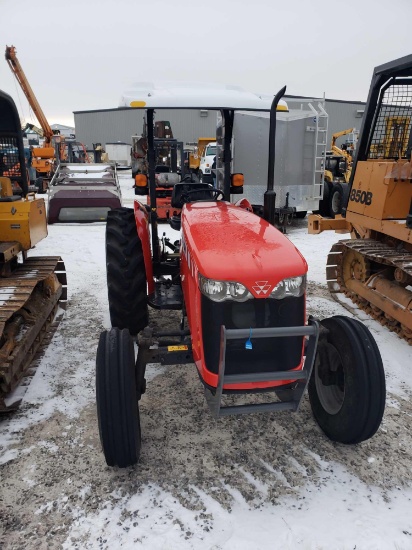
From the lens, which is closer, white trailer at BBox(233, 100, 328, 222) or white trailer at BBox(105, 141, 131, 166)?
white trailer at BBox(233, 100, 328, 222)

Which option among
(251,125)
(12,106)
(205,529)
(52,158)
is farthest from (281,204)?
(52,158)

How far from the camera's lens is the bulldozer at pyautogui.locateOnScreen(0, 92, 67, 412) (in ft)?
10.9

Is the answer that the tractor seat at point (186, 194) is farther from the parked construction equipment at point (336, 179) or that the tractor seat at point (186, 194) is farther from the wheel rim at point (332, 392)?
the parked construction equipment at point (336, 179)

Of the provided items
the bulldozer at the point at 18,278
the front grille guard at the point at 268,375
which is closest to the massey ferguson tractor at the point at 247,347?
the front grille guard at the point at 268,375

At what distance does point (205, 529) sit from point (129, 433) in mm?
632

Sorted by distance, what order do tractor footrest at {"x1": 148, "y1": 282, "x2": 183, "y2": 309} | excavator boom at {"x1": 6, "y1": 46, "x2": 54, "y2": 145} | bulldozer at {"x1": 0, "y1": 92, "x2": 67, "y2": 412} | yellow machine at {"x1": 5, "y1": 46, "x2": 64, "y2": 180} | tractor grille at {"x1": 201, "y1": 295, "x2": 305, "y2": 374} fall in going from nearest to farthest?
tractor grille at {"x1": 201, "y1": 295, "x2": 305, "y2": 374}, bulldozer at {"x1": 0, "y1": 92, "x2": 67, "y2": 412}, tractor footrest at {"x1": 148, "y1": 282, "x2": 183, "y2": 309}, excavator boom at {"x1": 6, "y1": 46, "x2": 54, "y2": 145}, yellow machine at {"x1": 5, "y1": 46, "x2": 64, "y2": 180}

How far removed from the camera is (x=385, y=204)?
4.67 metres

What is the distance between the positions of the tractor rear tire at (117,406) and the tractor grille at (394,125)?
408 cm

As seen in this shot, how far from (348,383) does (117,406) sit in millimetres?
1387

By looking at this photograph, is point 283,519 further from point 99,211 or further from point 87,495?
point 99,211

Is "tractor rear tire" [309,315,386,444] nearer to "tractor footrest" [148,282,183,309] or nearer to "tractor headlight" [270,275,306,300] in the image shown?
"tractor headlight" [270,275,306,300]

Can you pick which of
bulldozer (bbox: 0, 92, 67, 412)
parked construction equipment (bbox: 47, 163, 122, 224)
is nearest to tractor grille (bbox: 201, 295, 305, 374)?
bulldozer (bbox: 0, 92, 67, 412)

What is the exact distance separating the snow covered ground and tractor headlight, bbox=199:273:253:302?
106cm

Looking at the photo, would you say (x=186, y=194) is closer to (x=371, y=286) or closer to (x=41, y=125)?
(x=371, y=286)
